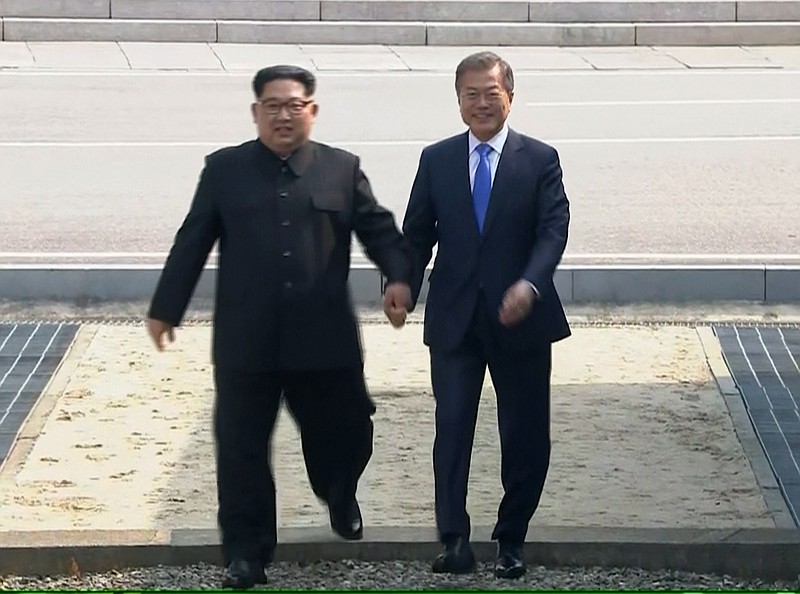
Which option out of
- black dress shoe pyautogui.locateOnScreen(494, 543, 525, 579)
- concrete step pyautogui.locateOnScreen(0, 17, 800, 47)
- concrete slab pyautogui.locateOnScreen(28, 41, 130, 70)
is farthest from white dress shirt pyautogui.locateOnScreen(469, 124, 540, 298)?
concrete step pyautogui.locateOnScreen(0, 17, 800, 47)

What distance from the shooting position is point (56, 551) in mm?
5566

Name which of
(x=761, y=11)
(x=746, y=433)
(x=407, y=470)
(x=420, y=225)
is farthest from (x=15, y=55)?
(x=420, y=225)

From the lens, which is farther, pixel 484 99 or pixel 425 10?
pixel 425 10

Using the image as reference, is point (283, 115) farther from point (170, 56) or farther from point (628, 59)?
point (628, 59)

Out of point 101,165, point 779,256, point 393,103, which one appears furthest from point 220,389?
point 393,103

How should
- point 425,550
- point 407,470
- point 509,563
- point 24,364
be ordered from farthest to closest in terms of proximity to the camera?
point 24,364, point 407,470, point 425,550, point 509,563

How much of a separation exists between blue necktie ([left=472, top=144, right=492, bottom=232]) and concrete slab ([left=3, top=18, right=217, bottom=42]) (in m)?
14.4

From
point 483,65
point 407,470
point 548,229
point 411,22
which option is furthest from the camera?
point 411,22

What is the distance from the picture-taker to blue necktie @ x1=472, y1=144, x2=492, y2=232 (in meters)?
5.42

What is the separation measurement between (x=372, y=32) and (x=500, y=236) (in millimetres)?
14362

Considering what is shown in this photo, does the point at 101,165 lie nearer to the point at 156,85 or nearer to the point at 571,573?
the point at 156,85

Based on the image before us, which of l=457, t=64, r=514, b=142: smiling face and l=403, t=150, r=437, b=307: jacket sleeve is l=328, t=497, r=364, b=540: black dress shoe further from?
l=457, t=64, r=514, b=142: smiling face

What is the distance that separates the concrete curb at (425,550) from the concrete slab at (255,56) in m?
12.0

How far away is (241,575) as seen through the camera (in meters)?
5.33
